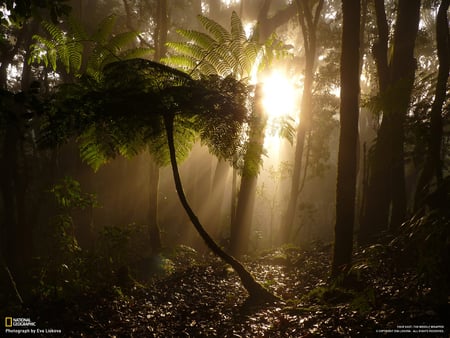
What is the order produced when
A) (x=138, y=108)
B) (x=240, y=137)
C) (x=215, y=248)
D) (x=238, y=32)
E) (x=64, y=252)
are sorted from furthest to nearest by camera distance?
(x=64, y=252), (x=238, y=32), (x=215, y=248), (x=240, y=137), (x=138, y=108)

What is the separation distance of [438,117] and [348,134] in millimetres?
1418

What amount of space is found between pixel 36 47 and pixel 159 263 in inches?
188

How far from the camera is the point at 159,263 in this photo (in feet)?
23.4

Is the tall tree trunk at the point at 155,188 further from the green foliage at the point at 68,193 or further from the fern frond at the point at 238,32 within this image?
the fern frond at the point at 238,32

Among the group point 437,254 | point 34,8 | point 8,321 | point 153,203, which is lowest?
point 8,321

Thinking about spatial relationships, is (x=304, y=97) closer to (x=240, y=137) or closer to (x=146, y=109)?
(x=240, y=137)

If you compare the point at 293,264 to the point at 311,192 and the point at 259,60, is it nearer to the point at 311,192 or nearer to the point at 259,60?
the point at 259,60

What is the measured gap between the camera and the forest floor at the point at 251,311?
9.46 ft

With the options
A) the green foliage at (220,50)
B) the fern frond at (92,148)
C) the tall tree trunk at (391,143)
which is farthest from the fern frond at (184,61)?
the tall tree trunk at (391,143)

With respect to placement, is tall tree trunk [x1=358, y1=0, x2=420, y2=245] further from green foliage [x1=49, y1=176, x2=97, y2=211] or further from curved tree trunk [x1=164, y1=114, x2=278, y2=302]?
green foliage [x1=49, y1=176, x2=97, y2=211]

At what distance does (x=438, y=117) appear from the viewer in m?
4.67

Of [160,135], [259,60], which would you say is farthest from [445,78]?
[160,135]

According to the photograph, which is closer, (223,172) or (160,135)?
(160,135)

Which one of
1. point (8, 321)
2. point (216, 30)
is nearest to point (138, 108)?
point (216, 30)
